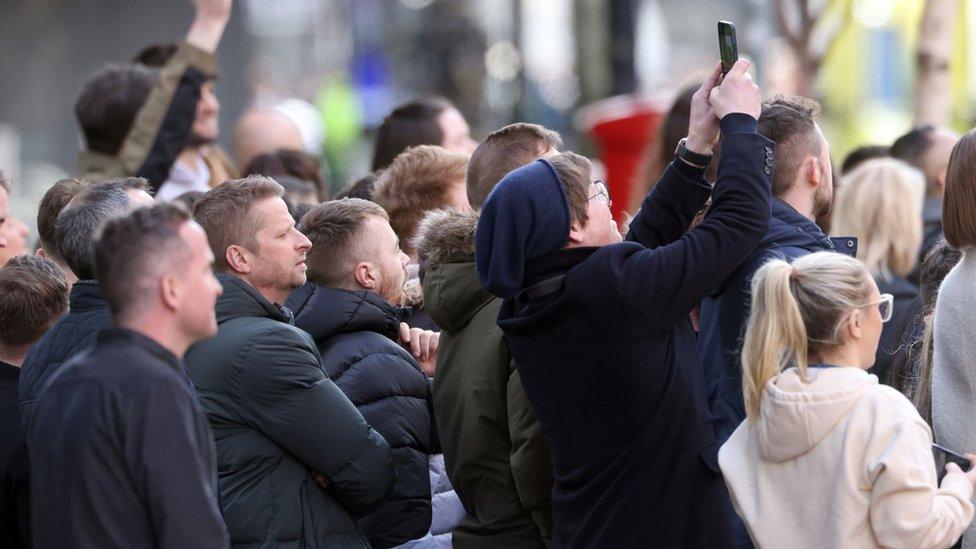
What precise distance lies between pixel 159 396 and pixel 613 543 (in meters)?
1.32

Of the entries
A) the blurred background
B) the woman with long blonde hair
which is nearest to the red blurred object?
the blurred background

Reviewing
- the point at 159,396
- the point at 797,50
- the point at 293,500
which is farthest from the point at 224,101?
the point at 159,396

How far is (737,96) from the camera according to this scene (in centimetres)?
411

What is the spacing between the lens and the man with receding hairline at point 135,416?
3.42 metres

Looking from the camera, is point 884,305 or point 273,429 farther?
point 273,429

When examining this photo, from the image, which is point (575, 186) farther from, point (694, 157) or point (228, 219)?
point (228, 219)

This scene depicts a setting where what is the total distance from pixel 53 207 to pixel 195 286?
2215mm

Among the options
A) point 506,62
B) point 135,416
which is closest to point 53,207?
point 135,416

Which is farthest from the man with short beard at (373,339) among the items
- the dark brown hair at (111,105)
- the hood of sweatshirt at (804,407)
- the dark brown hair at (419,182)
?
the dark brown hair at (111,105)

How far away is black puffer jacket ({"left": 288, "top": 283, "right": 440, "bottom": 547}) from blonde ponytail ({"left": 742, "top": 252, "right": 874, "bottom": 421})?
1397 millimetres

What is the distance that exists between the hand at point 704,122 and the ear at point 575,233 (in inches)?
15.8

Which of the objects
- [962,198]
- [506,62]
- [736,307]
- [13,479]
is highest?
[962,198]

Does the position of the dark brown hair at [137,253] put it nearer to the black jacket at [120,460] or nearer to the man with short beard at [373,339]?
the black jacket at [120,460]

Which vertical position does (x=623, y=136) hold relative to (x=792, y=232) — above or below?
below
